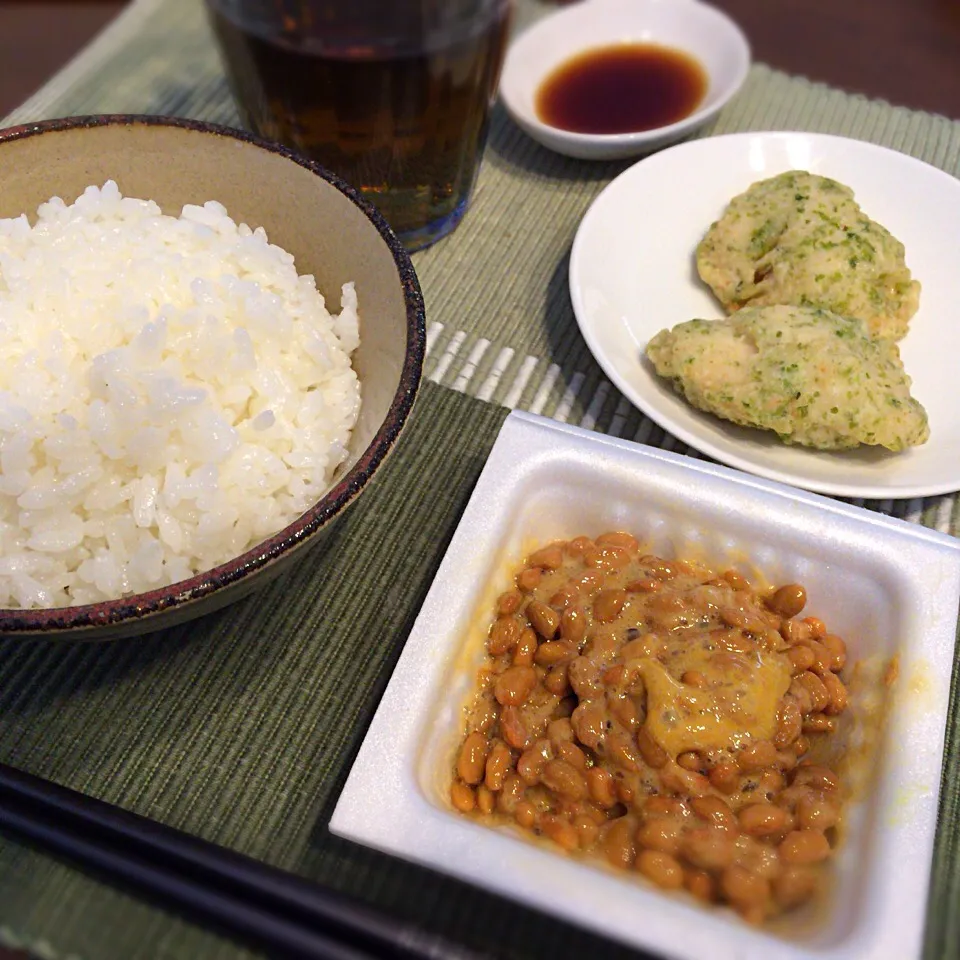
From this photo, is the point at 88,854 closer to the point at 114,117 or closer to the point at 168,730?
the point at 168,730

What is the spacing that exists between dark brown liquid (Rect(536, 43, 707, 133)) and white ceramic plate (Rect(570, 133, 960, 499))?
0.99 ft

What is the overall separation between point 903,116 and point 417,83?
172 centimetres

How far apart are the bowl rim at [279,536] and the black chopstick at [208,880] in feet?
0.87

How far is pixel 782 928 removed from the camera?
1.16 metres

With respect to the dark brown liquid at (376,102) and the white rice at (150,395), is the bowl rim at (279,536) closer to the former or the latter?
the white rice at (150,395)

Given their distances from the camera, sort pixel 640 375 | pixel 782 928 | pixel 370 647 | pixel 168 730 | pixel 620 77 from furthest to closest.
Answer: pixel 620 77
pixel 640 375
pixel 370 647
pixel 168 730
pixel 782 928

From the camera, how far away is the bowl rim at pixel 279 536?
115cm

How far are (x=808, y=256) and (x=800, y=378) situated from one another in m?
0.38

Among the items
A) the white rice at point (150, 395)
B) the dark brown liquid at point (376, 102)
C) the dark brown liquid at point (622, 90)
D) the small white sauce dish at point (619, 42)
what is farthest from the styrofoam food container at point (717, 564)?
the dark brown liquid at point (622, 90)

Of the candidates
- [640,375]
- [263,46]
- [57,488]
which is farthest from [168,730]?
[263,46]

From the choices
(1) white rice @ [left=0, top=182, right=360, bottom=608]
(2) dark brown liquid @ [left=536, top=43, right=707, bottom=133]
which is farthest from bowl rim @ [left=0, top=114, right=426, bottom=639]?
(2) dark brown liquid @ [left=536, top=43, right=707, bottom=133]

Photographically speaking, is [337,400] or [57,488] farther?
[337,400]

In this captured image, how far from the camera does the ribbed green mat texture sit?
1251mm

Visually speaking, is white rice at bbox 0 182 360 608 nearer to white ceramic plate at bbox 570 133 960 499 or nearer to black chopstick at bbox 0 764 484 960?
black chopstick at bbox 0 764 484 960
